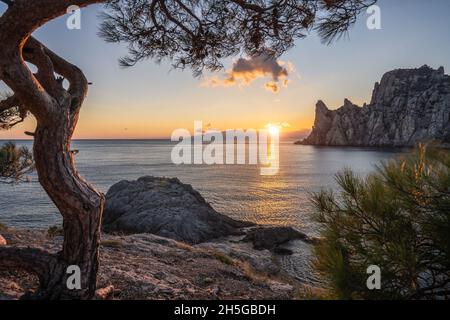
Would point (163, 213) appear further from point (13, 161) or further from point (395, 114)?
point (395, 114)

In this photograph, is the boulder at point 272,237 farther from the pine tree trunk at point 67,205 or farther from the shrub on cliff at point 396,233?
the pine tree trunk at point 67,205

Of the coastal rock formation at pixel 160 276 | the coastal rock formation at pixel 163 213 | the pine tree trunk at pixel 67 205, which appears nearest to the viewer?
the pine tree trunk at pixel 67 205

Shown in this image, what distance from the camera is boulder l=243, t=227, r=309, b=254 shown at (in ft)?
58.8

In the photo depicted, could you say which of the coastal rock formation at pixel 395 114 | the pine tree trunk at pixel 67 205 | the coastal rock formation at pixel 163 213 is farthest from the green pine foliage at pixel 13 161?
the coastal rock formation at pixel 395 114

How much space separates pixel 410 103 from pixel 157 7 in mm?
115842

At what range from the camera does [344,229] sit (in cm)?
372

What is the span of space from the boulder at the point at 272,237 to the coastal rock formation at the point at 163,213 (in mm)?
1970

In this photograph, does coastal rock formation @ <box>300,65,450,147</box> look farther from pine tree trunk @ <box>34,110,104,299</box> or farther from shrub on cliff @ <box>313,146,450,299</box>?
pine tree trunk @ <box>34,110,104,299</box>

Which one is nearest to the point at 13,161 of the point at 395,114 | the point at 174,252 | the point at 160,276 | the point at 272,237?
the point at 174,252

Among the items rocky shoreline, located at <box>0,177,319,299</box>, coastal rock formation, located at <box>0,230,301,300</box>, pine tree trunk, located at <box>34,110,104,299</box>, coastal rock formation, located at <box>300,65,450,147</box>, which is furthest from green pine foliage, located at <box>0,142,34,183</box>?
coastal rock formation, located at <box>300,65,450,147</box>

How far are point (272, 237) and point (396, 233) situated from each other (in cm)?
1552

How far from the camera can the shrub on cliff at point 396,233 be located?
10.5 feet

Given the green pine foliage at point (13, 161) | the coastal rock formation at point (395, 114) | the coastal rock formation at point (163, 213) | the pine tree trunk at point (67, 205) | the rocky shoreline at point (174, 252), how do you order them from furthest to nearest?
the coastal rock formation at point (395, 114) < the coastal rock formation at point (163, 213) < the green pine foliage at point (13, 161) < the rocky shoreline at point (174, 252) < the pine tree trunk at point (67, 205)

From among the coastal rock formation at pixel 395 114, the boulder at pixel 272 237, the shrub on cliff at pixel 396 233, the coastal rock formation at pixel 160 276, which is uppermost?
the coastal rock formation at pixel 395 114
